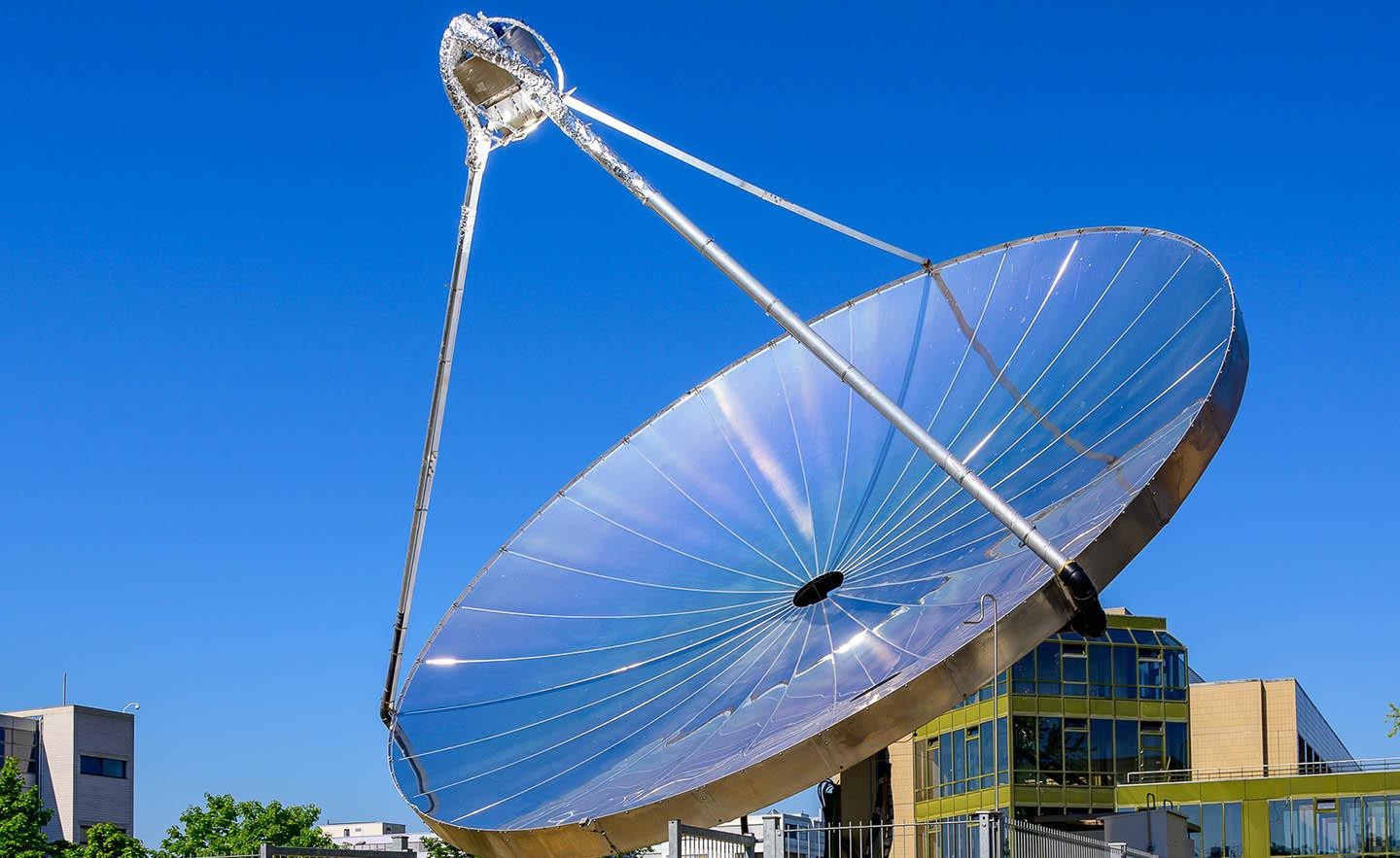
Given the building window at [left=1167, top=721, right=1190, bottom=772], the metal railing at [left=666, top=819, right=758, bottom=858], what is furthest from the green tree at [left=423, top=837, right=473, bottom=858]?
the metal railing at [left=666, top=819, right=758, bottom=858]

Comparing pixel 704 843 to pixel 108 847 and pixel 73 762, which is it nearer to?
pixel 108 847

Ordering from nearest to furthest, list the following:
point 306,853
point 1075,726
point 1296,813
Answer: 1. point 306,853
2. point 1296,813
3. point 1075,726

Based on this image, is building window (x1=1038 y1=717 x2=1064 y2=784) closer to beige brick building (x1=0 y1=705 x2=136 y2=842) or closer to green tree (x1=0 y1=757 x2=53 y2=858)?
green tree (x1=0 y1=757 x2=53 y2=858)

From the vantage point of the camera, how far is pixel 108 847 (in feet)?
322

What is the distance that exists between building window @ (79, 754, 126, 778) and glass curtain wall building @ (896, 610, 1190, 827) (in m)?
82.9

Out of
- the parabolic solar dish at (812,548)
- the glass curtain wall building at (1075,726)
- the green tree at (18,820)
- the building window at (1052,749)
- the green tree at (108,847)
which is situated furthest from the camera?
the green tree at (108,847)

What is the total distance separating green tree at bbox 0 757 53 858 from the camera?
9381 centimetres

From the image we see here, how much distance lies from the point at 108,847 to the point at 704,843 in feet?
261

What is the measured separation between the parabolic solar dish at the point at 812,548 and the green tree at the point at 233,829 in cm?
6896

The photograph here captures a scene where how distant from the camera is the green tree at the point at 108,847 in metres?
96.9

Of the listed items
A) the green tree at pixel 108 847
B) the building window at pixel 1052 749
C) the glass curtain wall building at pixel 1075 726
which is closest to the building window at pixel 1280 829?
the glass curtain wall building at pixel 1075 726

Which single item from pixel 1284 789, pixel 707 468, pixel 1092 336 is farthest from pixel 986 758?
pixel 1092 336

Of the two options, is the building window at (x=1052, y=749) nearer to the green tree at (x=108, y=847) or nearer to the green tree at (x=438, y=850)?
the green tree at (x=438, y=850)

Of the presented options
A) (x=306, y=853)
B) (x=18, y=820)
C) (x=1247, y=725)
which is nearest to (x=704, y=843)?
(x=306, y=853)
